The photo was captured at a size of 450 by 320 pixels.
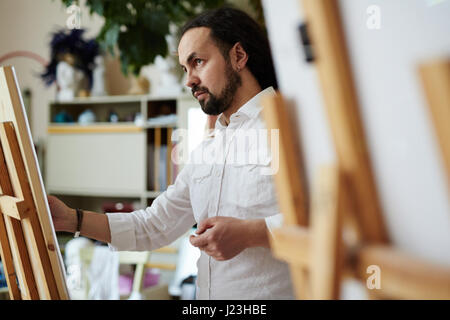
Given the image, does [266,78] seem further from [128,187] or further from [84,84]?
[84,84]

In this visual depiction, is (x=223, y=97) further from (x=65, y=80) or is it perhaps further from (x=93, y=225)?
(x=65, y=80)

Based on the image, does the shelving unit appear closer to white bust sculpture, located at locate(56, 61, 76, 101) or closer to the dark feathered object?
white bust sculpture, located at locate(56, 61, 76, 101)

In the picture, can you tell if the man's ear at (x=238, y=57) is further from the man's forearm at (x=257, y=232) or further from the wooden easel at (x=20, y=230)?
→ the wooden easel at (x=20, y=230)

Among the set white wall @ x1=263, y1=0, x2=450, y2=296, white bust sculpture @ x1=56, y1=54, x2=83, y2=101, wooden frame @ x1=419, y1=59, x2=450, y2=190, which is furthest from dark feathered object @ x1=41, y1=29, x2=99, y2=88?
wooden frame @ x1=419, y1=59, x2=450, y2=190

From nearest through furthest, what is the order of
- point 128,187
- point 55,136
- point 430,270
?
point 430,270 < point 128,187 < point 55,136

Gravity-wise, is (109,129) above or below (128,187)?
above

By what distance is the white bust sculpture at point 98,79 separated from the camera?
2834 millimetres

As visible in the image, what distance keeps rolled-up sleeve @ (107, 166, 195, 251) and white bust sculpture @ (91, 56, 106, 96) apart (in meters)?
1.90

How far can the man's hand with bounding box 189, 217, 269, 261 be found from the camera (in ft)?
2.49

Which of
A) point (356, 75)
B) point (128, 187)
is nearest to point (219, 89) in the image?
point (356, 75)

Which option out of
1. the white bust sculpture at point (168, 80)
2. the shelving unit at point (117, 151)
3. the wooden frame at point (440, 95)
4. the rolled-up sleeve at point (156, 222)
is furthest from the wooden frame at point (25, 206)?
the white bust sculpture at point (168, 80)

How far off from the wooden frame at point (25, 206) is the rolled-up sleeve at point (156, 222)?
10.9 inches

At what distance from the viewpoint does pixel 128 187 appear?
105 inches
